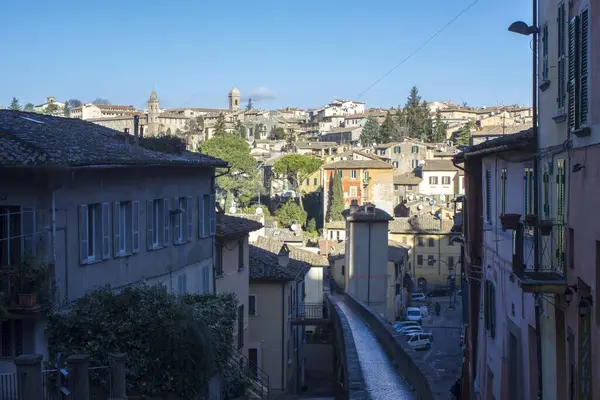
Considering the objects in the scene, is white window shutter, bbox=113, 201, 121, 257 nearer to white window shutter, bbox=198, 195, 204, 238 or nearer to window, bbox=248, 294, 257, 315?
white window shutter, bbox=198, 195, 204, 238

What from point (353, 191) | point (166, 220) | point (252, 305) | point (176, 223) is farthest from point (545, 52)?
point (353, 191)

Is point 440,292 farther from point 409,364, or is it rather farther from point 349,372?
point 409,364

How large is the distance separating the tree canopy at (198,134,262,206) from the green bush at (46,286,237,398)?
67239 mm

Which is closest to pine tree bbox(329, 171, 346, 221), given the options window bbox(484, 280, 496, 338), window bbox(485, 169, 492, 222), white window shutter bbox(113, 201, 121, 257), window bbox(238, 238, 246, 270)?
window bbox(238, 238, 246, 270)

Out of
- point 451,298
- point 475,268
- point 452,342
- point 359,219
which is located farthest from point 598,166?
point 451,298

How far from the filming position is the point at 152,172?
19.8 metres

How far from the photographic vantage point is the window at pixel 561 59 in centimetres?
1166

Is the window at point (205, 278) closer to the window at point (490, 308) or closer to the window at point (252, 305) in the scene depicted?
the window at point (252, 305)

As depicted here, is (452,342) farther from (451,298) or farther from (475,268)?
(475,268)

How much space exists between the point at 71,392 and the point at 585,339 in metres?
7.59

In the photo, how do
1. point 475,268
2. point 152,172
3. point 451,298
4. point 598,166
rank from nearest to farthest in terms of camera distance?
point 598,166
point 152,172
point 475,268
point 451,298

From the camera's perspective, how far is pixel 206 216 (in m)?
24.7

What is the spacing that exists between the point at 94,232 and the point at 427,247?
58.0m

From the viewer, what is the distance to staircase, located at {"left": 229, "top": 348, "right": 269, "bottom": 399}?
2255cm
